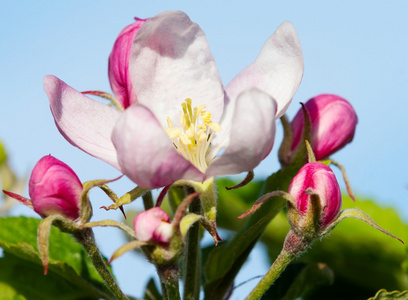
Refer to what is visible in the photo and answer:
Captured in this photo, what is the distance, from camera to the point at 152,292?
181 cm

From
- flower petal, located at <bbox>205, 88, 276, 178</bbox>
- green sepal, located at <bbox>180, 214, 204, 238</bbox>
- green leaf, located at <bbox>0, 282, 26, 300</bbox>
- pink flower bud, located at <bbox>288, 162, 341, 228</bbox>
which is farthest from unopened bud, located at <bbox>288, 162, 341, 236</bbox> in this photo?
green leaf, located at <bbox>0, 282, 26, 300</bbox>

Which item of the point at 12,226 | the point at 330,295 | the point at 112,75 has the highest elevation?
the point at 112,75

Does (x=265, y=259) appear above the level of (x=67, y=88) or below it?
below

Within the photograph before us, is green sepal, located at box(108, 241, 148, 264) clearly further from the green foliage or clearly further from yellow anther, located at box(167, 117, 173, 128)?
the green foliage

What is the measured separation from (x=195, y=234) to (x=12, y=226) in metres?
0.57

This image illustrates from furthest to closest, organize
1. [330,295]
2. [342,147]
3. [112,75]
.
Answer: [330,295] < [342,147] < [112,75]

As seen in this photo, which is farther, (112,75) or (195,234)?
(112,75)

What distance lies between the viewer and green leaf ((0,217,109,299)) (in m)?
1.80

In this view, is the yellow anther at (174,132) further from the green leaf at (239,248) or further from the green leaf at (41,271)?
the green leaf at (41,271)

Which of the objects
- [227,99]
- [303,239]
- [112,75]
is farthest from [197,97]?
[303,239]

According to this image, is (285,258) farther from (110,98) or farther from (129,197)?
(110,98)

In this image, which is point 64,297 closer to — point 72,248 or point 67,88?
point 72,248

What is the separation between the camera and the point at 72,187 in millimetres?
1363

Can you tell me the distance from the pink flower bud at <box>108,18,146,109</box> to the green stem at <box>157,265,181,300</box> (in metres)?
0.50
